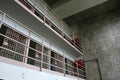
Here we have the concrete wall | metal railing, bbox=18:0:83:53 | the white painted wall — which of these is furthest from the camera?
the concrete wall

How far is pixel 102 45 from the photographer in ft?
17.5

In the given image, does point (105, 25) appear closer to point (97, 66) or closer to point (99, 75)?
point (97, 66)

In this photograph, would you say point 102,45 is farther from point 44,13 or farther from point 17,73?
point 17,73

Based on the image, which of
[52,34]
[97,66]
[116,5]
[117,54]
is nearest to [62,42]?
[52,34]

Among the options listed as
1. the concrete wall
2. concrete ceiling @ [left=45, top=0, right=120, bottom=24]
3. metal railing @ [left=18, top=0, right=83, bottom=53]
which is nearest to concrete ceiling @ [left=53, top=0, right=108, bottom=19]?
concrete ceiling @ [left=45, top=0, right=120, bottom=24]

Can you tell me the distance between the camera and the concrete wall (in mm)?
4801

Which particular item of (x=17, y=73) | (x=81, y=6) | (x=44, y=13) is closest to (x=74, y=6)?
(x=81, y=6)

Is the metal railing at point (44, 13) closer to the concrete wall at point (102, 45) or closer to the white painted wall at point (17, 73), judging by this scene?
the concrete wall at point (102, 45)

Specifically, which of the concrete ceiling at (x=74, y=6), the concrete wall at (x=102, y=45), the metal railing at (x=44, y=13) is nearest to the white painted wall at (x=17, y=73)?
the metal railing at (x=44, y=13)

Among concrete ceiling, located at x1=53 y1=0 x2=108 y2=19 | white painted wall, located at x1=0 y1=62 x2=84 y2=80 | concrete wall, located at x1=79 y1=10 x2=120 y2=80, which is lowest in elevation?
white painted wall, located at x1=0 y1=62 x2=84 y2=80

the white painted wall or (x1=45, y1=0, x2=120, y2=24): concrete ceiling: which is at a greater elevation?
(x1=45, y1=0, x2=120, y2=24): concrete ceiling

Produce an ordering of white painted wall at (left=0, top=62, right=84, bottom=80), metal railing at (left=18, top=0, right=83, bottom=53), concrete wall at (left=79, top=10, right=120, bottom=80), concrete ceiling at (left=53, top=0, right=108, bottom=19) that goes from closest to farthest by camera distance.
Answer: white painted wall at (left=0, top=62, right=84, bottom=80) < metal railing at (left=18, top=0, right=83, bottom=53) < concrete wall at (left=79, top=10, right=120, bottom=80) < concrete ceiling at (left=53, top=0, right=108, bottom=19)

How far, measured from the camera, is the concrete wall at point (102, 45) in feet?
15.8

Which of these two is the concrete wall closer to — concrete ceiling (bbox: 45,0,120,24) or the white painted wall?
concrete ceiling (bbox: 45,0,120,24)
